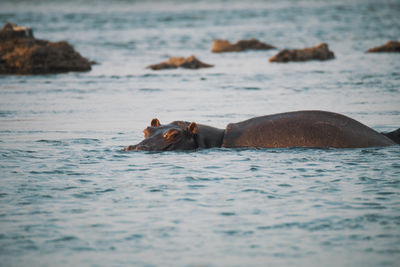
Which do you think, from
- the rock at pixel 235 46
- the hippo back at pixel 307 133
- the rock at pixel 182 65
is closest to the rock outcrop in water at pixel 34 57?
the rock at pixel 182 65

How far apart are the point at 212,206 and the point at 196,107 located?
363 inches

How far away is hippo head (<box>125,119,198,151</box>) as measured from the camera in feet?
36.9

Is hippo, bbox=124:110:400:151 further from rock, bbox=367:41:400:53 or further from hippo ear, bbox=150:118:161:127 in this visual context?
rock, bbox=367:41:400:53

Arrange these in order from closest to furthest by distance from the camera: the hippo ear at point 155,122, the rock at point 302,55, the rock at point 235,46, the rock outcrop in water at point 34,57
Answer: the hippo ear at point 155,122 < the rock outcrop in water at point 34,57 < the rock at point 302,55 < the rock at point 235,46

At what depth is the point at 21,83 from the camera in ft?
75.4

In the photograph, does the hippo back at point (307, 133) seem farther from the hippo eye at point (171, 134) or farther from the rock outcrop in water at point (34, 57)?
the rock outcrop in water at point (34, 57)

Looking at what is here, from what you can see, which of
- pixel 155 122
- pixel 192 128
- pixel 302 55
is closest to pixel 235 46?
pixel 302 55

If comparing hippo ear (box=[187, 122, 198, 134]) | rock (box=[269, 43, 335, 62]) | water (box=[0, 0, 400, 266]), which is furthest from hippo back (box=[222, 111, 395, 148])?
rock (box=[269, 43, 335, 62])

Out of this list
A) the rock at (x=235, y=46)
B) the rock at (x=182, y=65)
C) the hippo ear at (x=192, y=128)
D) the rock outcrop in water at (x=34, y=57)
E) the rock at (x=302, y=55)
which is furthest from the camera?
the rock at (x=235, y=46)

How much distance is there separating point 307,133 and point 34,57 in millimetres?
17608

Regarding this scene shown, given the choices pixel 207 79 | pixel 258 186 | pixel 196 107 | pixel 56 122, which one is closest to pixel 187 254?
pixel 258 186

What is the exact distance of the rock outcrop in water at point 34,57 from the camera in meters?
26.1

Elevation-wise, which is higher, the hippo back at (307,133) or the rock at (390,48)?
the rock at (390,48)

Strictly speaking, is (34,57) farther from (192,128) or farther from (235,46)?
(192,128)
